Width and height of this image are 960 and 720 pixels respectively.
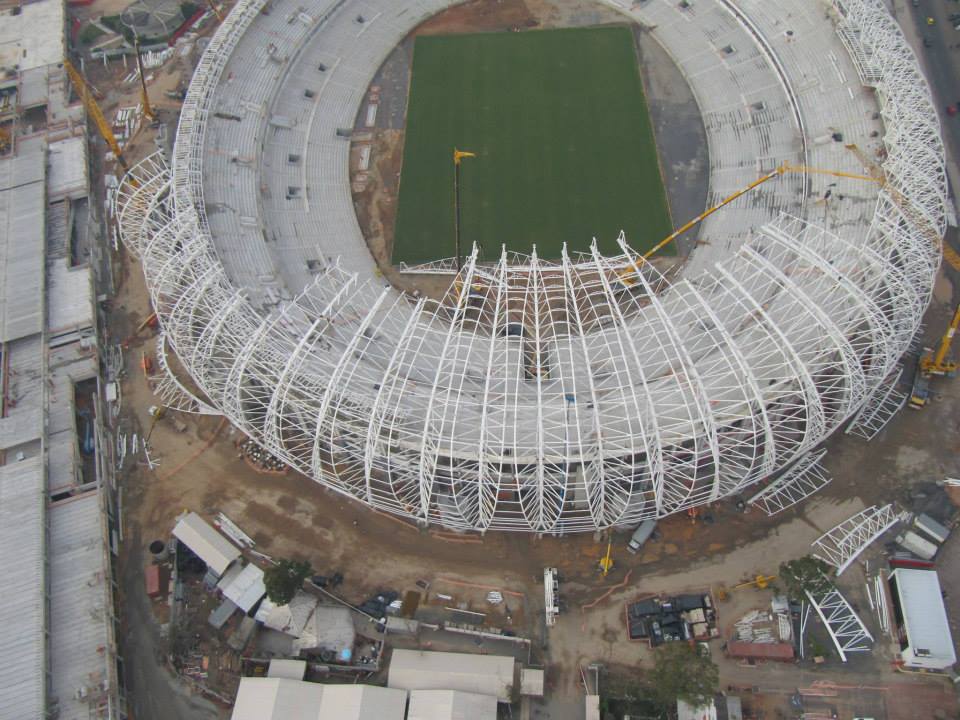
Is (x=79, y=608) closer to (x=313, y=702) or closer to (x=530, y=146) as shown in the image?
(x=313, y=702)

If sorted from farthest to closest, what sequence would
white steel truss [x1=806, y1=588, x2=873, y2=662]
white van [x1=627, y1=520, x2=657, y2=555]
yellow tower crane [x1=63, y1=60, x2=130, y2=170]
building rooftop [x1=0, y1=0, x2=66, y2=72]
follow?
building rooftop [x1=0, y1=0, x2=66, y2=72]
yellow tower crane [x1=63, y1=60, x2=130, y2=170]
white van [x1=627, y1=520, x2=657, y2=555]
white steel truss [x1=806, y1=588, x2=873, y2=662]

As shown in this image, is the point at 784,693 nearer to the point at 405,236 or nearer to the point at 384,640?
the point at 384,640

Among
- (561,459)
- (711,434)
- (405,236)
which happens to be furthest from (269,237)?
(711,434)

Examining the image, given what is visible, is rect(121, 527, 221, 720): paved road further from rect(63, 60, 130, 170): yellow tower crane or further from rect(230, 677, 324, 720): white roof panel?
rect(63, 60, 130, 170): yellow tower crane

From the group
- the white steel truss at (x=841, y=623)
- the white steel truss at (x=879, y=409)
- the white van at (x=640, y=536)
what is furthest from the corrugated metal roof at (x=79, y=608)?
the white steel truss at (x=879, y=409)

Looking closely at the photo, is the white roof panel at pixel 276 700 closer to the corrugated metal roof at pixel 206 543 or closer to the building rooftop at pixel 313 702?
the building rooftop at pixel 313 702

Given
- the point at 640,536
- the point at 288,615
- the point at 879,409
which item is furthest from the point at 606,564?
the point at 879,409

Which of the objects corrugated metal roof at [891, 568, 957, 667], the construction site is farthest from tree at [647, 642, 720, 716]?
corrugated metal roof at [891, 568, 957, 667]
